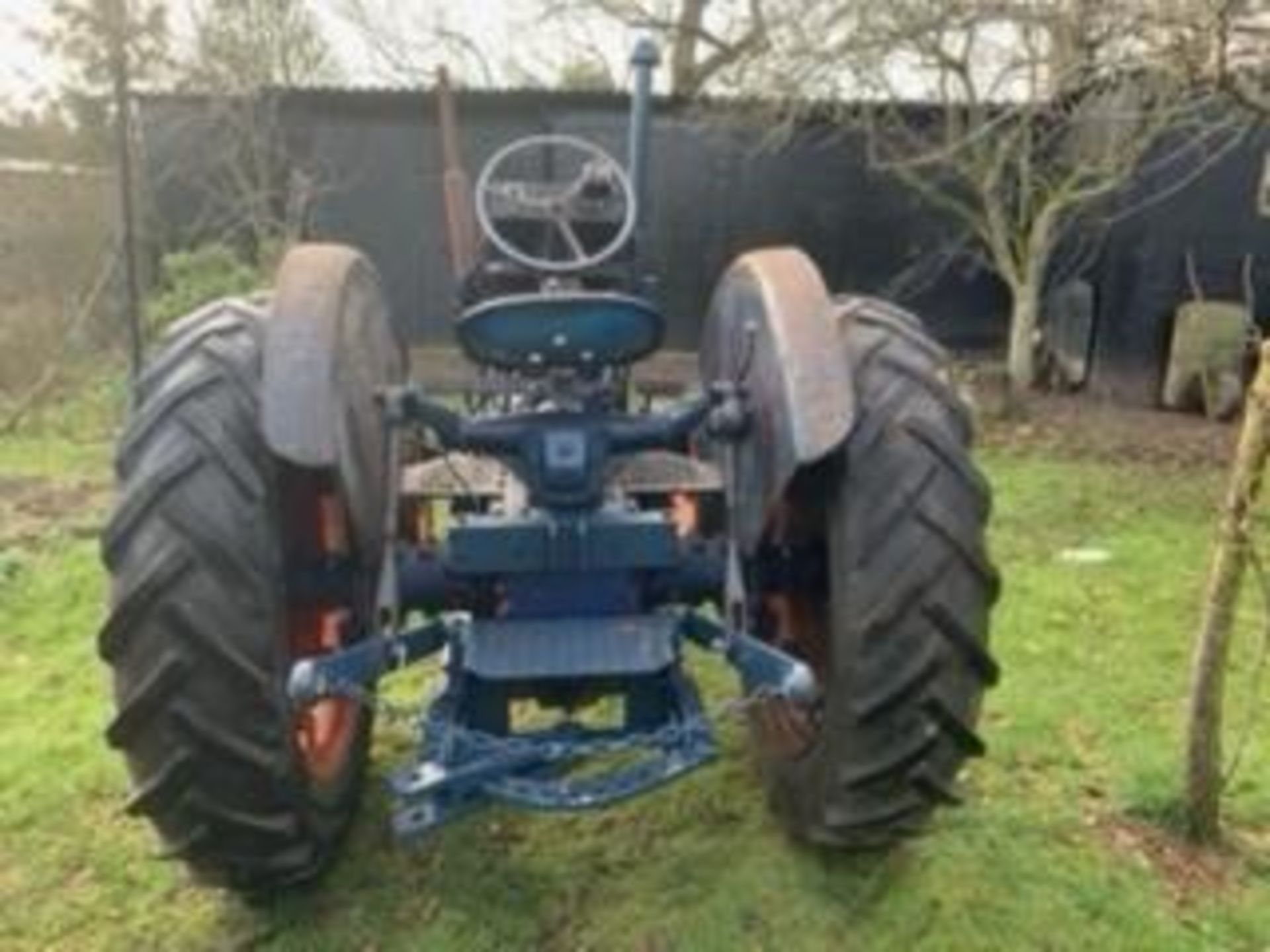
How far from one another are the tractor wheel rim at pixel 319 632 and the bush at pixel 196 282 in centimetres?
713

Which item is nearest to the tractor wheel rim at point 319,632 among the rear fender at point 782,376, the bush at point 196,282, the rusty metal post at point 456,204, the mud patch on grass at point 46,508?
the rear fender at point 782,376

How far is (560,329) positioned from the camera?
2693 mm

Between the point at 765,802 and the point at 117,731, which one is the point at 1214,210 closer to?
the point at 765,802

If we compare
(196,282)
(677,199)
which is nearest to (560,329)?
(196,282)

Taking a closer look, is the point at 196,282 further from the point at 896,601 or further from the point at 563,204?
the point at 896,601

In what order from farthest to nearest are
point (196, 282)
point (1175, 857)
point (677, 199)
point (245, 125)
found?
point (245, 125) → point (677, 199) → point (196, 282) → point (1175, 857)

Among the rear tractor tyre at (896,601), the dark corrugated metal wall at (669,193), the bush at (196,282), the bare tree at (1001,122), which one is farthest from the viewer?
the dark corrugated metal wall at (669,193)

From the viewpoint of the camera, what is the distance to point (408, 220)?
36.1ft

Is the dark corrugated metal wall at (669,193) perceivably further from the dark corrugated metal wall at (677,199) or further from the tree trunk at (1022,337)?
the tree trunk at (1022,337)

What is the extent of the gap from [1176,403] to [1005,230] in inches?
62.1

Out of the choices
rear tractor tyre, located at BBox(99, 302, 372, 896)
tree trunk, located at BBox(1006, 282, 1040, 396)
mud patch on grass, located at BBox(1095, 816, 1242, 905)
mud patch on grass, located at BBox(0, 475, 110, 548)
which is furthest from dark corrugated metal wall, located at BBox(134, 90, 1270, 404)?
rear tractor tyre, located at BBox(99, 302, 372, 896)

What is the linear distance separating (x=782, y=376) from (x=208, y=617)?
1.08 m

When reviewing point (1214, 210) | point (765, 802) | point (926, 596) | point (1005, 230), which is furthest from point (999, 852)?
point (1214, 210)

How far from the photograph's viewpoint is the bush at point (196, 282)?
10.0 metres
